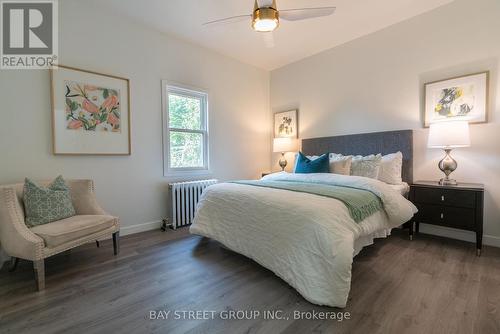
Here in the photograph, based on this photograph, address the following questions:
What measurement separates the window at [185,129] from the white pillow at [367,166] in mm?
2279

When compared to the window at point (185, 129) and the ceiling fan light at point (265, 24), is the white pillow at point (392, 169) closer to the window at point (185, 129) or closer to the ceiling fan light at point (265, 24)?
the ceiling fan light at point (265, 24)

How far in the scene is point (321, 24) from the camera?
316 centimetres

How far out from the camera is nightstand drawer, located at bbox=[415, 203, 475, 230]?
2436 millimetres

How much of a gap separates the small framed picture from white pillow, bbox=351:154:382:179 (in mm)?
1560

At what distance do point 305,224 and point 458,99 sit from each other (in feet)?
8.34

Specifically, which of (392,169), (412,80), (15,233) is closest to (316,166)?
(392,169)

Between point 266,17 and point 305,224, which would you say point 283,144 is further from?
point 305,224

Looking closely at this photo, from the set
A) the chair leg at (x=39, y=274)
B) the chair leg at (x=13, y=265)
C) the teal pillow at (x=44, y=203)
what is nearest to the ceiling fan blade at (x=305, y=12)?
the teal pillow at (x=44, y=203)

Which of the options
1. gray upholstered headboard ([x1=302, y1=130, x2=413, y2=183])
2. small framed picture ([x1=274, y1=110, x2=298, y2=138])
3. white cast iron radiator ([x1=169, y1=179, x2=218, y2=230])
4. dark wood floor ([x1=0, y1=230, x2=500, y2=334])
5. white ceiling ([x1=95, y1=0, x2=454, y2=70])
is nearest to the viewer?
dark wood floor ([x1=0, y1=230, x2=500, y2=334])

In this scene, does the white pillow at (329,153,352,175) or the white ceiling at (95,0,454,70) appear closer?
the white ceiling at (95,0,454,70)

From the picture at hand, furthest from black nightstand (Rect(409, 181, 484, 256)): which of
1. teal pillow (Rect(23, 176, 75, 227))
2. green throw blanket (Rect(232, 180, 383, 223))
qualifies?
teal pillow (Rect(23, 176, 75, 227))

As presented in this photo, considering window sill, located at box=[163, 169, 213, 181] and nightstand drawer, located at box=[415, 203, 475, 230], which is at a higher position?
window sill, located at box=[163, 169, 213, 181]

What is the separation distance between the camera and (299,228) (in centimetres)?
176

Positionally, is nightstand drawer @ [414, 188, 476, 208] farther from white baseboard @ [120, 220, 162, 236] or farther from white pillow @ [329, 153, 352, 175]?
white baseboard @ [120, 220, 162, 236]
